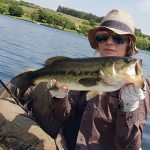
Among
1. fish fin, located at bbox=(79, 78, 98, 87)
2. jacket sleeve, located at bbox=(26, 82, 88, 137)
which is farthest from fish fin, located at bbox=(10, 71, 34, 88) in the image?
fish fin, located at bbox=(79, 78, 98, 87)

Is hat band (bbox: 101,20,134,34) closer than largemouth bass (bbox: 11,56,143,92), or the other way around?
largemouth bass (bbox: 11,56,143,92)

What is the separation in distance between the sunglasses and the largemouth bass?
0.69m

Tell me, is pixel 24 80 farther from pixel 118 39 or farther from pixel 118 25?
pixel 118 25

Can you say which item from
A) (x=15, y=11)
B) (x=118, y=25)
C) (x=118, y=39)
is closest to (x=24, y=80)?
(x=118, y=39)

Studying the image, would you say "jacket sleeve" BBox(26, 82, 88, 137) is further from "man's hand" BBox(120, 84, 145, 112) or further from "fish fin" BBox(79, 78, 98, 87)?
"man's hand" BBox(120, 84, 145, 112)

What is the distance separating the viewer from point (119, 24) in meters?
6.87

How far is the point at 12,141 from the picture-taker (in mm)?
6918

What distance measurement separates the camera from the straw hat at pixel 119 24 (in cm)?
678

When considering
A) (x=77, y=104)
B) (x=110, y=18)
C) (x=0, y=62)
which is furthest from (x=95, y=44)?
(x=0, y=62)

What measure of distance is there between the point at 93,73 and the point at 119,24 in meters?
1.30

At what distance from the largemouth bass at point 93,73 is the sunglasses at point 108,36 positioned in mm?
694

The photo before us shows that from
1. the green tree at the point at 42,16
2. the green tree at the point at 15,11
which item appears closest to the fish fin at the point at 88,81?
the green tree at the point at 15,11

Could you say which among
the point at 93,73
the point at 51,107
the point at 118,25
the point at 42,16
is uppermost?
the point at 118,25

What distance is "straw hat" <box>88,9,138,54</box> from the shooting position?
678cm
